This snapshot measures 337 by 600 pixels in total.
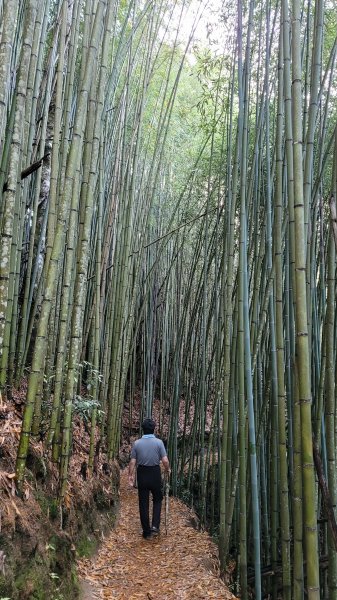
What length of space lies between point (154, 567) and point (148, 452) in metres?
0.80

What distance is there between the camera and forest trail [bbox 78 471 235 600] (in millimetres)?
2588

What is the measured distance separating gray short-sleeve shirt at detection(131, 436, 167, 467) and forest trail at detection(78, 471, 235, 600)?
1.76 ft

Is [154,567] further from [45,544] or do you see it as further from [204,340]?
[204,340]

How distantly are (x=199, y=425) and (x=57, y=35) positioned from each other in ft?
12.5

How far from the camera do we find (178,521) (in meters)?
4.21

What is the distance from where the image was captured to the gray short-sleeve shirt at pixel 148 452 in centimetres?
364

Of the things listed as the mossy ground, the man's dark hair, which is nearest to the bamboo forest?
the mossy ground

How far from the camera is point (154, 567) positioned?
3.07 metres

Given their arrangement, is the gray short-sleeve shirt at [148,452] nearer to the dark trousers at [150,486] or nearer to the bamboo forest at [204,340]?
the dark trousers at [150,486]

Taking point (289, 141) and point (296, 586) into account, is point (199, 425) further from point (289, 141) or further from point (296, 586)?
point (289, 141)

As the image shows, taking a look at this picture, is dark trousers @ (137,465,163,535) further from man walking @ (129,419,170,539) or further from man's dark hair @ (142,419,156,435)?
man's dark hair @ (142,419,156,435)

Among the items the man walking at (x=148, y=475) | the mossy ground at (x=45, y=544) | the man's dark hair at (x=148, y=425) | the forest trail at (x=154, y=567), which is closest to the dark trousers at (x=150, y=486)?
the man walking at (x=148, y=475)

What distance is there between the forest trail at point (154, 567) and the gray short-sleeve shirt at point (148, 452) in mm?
537

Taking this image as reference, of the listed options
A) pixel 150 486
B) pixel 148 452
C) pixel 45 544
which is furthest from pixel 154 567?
pixel 45 544
